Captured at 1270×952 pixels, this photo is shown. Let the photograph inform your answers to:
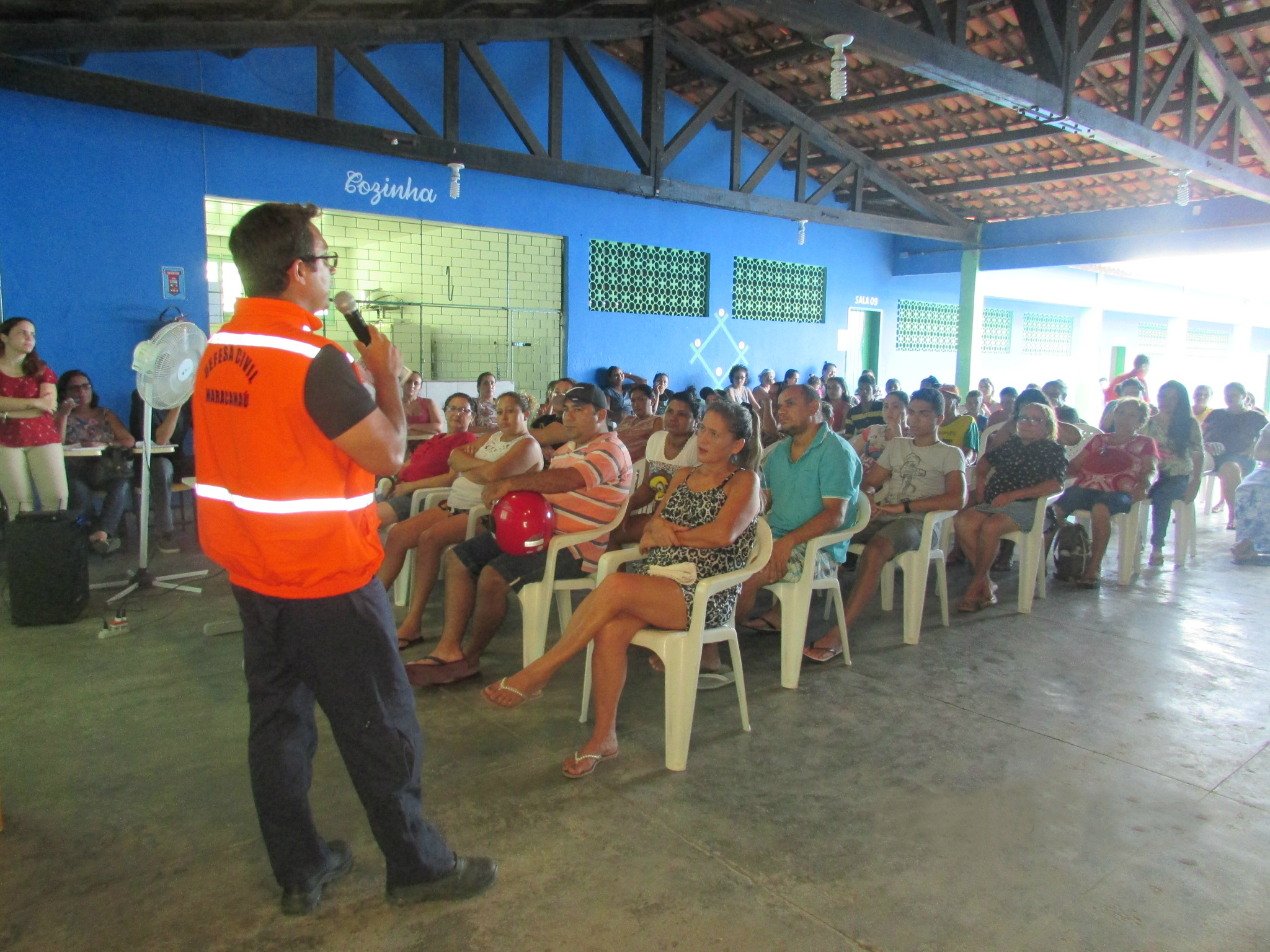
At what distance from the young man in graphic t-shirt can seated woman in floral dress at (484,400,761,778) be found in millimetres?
1153

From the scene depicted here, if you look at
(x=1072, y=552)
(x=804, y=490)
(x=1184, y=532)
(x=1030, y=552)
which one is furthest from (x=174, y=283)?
(x=1184, y=532)

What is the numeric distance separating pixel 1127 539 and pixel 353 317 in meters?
5.31

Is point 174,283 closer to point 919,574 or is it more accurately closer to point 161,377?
point 161,377


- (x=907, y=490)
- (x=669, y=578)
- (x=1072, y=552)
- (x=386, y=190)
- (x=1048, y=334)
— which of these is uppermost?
(x=386, y=190)

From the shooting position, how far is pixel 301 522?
1771 millimetres

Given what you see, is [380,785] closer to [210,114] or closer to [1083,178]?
[210,114]

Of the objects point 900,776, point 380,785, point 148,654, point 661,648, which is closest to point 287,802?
point 380,785

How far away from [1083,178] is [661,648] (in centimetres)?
1126

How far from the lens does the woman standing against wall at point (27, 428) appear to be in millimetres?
4688

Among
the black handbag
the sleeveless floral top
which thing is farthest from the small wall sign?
the sleeveless floral top

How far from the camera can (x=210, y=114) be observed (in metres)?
6.61

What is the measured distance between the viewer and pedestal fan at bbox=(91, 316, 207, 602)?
441 cm

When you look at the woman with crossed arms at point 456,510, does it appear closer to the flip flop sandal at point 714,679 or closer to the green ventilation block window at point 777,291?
the flip flop sandal at point 714,679

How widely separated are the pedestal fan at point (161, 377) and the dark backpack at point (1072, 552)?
5.22 meters
